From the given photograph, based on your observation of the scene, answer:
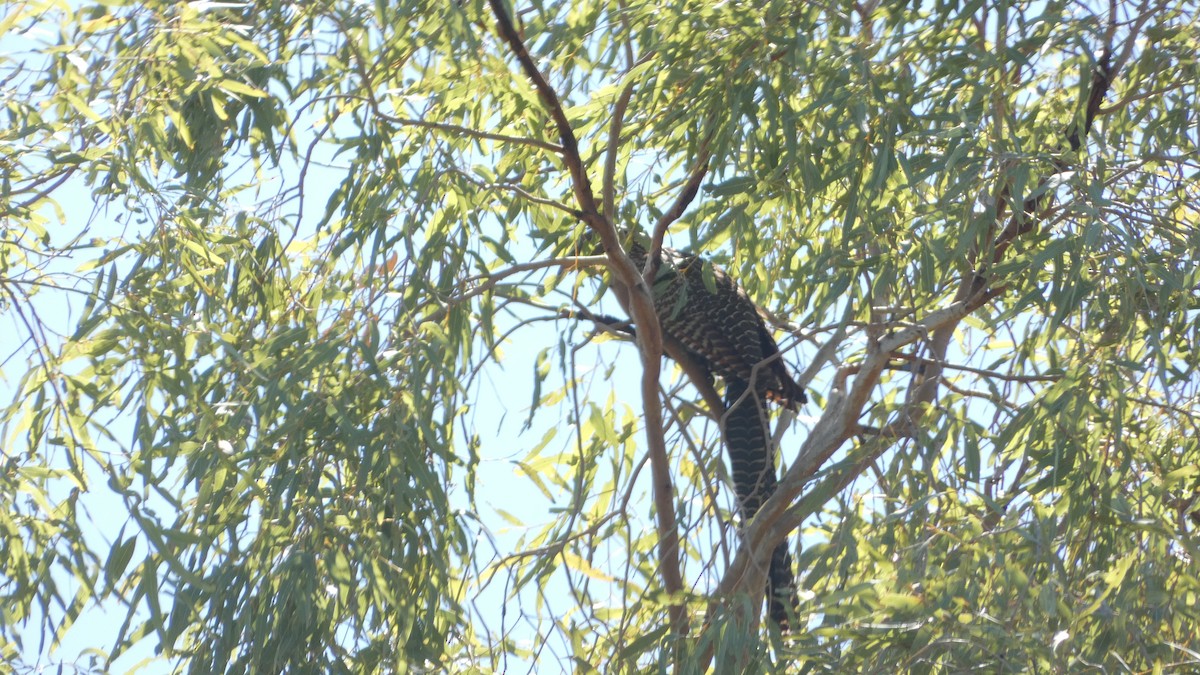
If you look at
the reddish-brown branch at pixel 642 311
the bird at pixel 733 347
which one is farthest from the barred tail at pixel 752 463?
the reddish-brown branch at pixel 642 311

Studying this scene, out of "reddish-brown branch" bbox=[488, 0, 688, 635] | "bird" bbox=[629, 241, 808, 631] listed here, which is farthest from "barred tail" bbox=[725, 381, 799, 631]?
"reddish-brown branch" bbox=[488, 0, 688, 635]

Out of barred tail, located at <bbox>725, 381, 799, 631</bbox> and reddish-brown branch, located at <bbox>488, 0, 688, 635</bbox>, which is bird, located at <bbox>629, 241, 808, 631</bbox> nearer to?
barred tail, located at <bbox>725, 381, 799, 631</bbox>

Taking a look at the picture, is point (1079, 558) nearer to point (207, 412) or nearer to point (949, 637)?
point (949, 637)

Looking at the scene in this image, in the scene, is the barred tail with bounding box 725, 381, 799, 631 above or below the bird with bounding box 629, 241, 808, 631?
below

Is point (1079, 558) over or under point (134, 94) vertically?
under

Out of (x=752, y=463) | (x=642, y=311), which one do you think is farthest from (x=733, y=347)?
(x=642, y=311)

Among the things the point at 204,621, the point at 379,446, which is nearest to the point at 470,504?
the point at 379,446

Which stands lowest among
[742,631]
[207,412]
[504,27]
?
[742,631]

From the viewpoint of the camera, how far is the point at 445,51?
2.98 m

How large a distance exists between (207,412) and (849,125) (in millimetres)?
1564

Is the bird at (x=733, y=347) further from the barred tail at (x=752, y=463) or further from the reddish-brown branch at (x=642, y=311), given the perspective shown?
the reddish-brown branch at (x=642, y=311)

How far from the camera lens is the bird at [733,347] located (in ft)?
12.9

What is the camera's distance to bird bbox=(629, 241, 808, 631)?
393 centimetres

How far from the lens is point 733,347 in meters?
4.30
